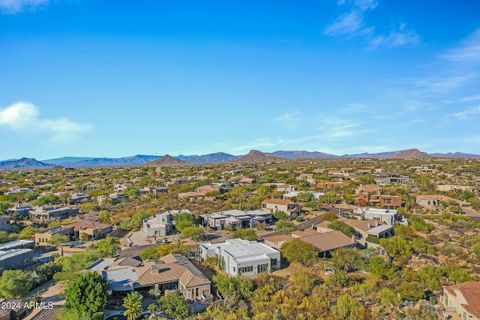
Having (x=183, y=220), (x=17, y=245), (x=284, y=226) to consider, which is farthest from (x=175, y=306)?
(x=183, y=220)

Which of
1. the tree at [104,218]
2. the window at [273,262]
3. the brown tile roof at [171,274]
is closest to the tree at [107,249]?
the brown tile roof at [171,274]

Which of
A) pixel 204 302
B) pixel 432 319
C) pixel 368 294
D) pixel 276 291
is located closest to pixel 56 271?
pixel 204 302

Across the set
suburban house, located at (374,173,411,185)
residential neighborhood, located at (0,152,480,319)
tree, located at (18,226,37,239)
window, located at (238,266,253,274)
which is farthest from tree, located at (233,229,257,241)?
suburban house, located at (374,173,411,185)

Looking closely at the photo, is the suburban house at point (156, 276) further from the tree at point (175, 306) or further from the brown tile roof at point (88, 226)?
the brown tile roof at point (88, 226)

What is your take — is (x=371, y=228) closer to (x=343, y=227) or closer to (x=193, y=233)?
(x=343, y=227)

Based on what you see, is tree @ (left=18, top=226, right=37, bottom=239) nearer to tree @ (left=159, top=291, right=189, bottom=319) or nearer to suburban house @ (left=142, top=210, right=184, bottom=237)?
suburban house @ (left=142, top=210, right=184, bottom=237)

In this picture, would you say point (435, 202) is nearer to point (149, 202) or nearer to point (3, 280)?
point (149, 202)
